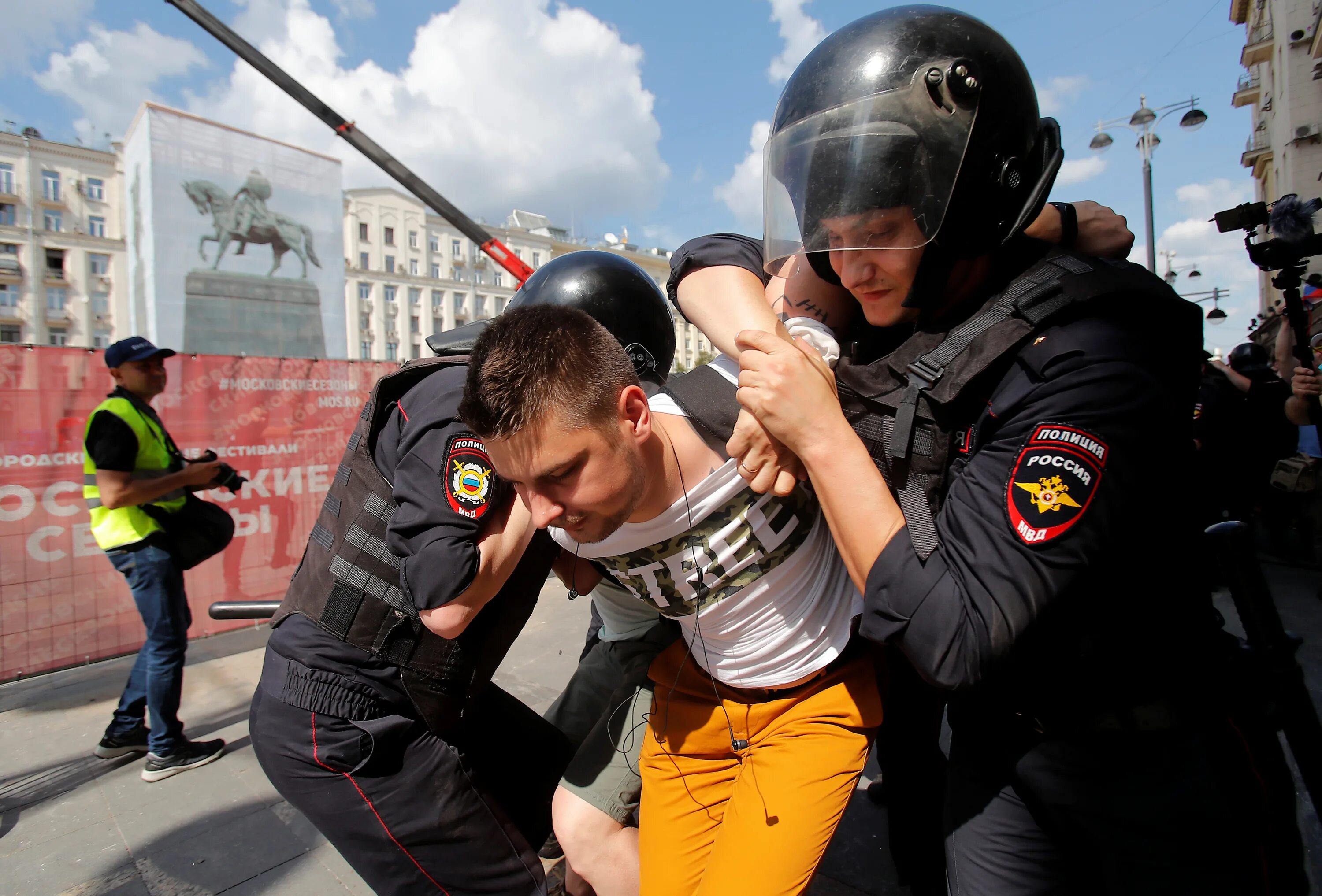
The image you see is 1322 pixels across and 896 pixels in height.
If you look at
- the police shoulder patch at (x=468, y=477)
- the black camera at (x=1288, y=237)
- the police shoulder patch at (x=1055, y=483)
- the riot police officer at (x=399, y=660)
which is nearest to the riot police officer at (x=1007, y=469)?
the police shoulder patch at (x=1055, y=483)

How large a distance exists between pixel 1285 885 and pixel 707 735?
3.43 ft

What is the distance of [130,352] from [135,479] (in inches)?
28.7

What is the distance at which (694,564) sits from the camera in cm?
149

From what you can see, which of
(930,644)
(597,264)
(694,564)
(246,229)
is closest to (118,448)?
(597,264)

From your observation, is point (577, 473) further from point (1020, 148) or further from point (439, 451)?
point (1020, 148)

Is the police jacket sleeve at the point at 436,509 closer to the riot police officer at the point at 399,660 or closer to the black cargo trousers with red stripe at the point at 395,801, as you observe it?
the riot police officer at the point at 399,660

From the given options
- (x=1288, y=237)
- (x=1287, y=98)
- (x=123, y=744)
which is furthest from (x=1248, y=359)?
(x=1287, y=98)

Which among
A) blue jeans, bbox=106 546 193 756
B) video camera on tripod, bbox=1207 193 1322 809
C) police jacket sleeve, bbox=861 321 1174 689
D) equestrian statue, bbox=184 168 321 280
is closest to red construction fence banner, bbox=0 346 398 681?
blue jeans, bbox=106 546 193 756

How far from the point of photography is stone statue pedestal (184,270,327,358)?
848 inches

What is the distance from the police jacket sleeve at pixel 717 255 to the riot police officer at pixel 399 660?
0.59 meters

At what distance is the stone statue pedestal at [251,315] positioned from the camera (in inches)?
848

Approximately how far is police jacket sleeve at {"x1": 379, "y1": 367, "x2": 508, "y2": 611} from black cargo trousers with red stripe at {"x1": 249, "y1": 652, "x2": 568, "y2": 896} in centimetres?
44

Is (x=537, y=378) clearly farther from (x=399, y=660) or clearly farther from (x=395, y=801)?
(x=395, y=801)

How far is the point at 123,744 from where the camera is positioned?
3.50 meters
